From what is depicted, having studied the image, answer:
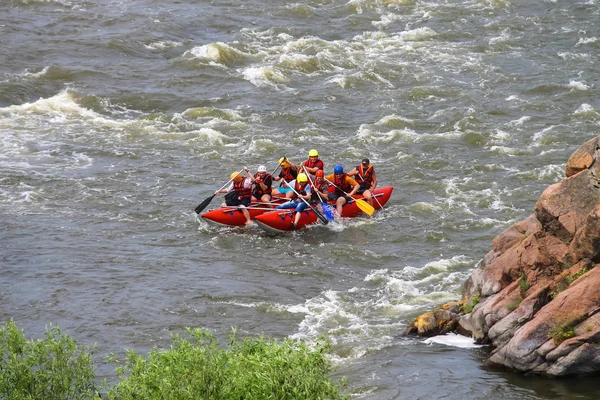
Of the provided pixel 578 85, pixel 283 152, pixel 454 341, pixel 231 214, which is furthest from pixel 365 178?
pixel 578 85

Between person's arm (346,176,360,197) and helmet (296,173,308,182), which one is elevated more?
helmet (296,173,308,182)

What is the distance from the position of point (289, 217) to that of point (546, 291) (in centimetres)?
847

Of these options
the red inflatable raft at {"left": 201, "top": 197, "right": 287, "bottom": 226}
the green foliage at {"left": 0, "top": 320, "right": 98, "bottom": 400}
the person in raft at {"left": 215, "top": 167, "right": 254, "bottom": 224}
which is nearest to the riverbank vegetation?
the green foliage at {"left": 0, "top": 320, "right": 98, "bottom": 400}

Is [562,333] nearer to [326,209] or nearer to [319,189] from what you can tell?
[326,209]

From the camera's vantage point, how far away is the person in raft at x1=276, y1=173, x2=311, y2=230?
68.3 ft

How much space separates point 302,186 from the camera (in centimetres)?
2136

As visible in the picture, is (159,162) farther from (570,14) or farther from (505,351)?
(570,14)

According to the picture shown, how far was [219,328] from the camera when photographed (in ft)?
53.2

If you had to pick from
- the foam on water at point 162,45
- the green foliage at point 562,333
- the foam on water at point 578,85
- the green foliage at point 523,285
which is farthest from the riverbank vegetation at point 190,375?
the foam on water at point 162,45

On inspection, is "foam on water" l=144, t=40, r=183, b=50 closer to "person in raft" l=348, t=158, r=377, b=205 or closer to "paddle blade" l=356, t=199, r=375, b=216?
"person in raft" l=348, t=158, r=377, b=205

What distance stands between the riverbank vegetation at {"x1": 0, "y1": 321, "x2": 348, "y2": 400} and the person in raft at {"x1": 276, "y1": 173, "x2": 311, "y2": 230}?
10066mm

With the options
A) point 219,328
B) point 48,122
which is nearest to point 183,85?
point 48,122

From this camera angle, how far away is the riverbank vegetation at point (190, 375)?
955 cm

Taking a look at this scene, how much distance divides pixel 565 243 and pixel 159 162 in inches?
538
